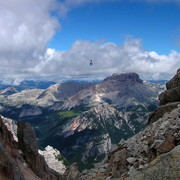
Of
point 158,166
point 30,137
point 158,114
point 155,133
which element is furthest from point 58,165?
point 158,166

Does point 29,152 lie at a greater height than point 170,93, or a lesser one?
lesser

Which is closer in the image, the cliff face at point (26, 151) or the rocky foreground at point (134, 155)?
the rocky foreground at point (134, 155)

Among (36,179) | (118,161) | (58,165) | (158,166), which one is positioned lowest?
(58,165)

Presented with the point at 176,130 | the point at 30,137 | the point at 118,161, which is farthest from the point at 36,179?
the point at 176,130

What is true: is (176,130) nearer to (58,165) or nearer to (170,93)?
(170,93)

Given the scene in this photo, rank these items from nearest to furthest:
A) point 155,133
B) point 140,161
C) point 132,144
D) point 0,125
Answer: point 140,161 → point 155,133 → point 132,144 → point 0,125

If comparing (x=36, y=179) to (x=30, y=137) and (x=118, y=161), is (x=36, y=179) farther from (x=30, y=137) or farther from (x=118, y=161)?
(x=118, y=161)

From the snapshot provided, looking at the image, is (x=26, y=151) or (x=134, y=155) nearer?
(x=134, y=155)

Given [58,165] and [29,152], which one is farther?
[58,165]

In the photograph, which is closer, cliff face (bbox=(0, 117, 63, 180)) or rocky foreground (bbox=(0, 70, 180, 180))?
rocky foreground (bbox=(0, 70, 180, 180))

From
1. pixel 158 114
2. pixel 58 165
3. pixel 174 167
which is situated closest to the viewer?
pixel 174 167

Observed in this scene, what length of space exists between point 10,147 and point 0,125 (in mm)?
5221

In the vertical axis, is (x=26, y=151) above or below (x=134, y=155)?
below

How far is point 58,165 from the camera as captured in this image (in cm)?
19350
